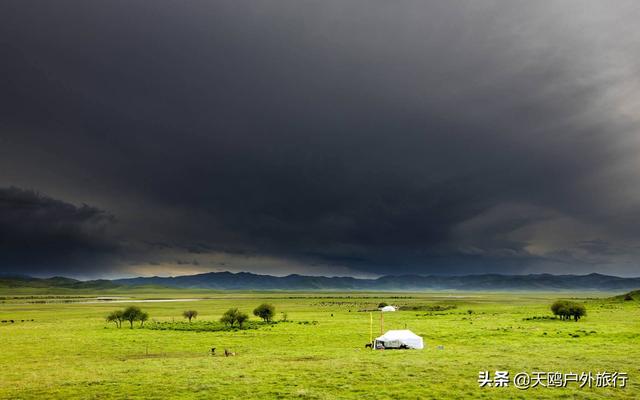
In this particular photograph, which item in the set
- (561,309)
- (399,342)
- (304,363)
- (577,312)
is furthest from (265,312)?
(577,312)

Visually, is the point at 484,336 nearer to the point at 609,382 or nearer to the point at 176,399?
the point at 609,382

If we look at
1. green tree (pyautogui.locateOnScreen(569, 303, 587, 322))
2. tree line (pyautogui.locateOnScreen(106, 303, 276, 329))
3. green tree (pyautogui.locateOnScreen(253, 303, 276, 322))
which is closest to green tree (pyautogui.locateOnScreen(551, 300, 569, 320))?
green tree (pyautogui.locateOnScreen(569, 303, 587, 322))

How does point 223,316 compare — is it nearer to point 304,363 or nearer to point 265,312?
point 265,312

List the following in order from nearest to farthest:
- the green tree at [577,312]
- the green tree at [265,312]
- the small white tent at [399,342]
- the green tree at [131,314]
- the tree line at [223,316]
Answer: the small white tent at [399,342]
the tree line at [223,316]
the green tree at [577,312]
the green tree at [131,314]
the green tree at [265,312]

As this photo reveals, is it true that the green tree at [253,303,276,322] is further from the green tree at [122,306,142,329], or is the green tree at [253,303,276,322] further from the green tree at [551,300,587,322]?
the green tree at [551,300,587,322]

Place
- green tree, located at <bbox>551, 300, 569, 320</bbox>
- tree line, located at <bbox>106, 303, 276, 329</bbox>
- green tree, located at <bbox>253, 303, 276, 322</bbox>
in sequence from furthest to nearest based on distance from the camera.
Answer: green tree, located at <bbox>253, 303, 276, 322</bbox> → green tree, located at <bbox>551, 300, 569, 320</bbox> → tree line, located at <bbox>106, 303, 276, 329</bbox>

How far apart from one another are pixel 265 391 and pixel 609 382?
28.1 meters

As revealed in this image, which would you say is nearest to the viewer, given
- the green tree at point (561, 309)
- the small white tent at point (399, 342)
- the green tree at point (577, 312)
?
the small white tent at point (399, 342)

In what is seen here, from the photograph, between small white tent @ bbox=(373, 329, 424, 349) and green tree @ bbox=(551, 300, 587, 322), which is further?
green tree @ bbox=(551, 300, 587, 322)

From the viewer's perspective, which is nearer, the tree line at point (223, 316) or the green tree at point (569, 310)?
the tree line at point (223, 316)

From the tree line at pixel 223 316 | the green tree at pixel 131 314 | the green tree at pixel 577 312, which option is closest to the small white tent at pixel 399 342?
the tree line at pixel 223 316

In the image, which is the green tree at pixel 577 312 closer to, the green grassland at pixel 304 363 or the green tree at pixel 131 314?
the green grassland at pixel 304 363

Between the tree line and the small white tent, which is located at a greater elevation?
the small white tent

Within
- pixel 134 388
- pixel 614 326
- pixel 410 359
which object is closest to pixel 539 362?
pixel 410 359
